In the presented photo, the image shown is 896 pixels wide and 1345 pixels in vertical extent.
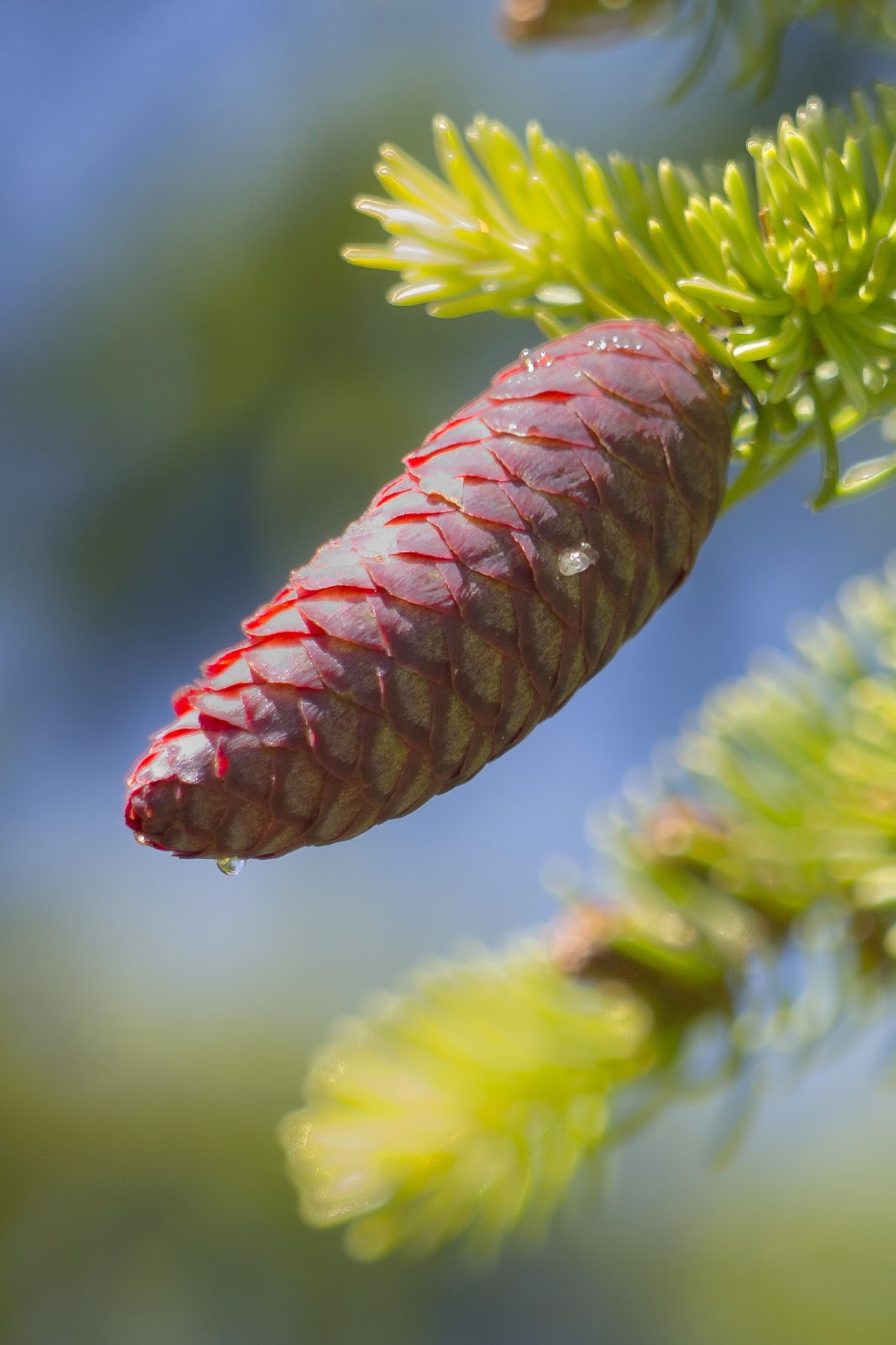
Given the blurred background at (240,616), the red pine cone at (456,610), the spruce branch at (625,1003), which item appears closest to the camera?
the red pine cone at (456,610)

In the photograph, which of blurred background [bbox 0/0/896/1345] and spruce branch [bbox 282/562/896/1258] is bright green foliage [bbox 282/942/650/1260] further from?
blurred background [bbox 0/0/896/1345]

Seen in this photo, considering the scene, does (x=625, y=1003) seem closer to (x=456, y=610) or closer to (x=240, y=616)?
(x=456, y=610)

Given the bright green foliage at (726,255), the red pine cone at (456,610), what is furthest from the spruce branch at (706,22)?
the red pine cone at (456,610)

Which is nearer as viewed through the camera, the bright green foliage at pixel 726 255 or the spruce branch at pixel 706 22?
the bright green foliage at pixel 726 255

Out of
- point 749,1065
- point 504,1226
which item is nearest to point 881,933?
point 749,1065

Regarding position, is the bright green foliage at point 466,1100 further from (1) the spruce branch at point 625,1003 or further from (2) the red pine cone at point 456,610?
(2) the red pine cone at point 456,610

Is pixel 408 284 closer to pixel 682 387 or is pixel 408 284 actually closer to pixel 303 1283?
pixel 682 387

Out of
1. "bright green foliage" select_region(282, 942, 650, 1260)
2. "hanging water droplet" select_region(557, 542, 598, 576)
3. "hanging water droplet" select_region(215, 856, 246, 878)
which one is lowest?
"bright green foliage" select_region(282, 942, 650, 1260)

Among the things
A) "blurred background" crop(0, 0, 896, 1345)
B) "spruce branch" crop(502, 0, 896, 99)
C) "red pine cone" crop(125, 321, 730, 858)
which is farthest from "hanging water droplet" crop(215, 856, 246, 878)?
"blurred background" crop(0, 0, 896, 1345)
